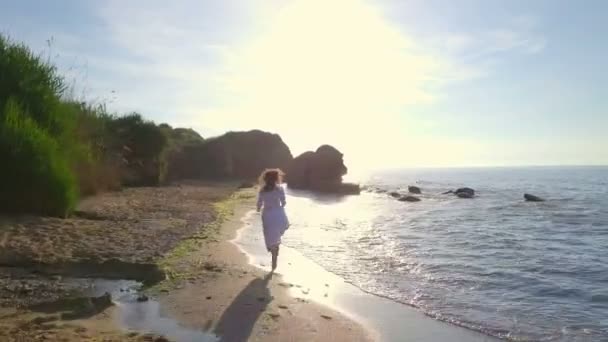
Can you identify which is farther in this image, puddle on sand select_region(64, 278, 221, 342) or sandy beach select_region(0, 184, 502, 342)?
sandy beach select_region(0, 184, 502, 342)

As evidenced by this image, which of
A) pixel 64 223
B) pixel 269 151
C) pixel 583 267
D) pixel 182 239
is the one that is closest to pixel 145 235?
pixel 182 239

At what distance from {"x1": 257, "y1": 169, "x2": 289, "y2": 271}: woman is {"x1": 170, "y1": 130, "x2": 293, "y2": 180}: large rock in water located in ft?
126

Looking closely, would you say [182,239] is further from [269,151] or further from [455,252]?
[269,151]

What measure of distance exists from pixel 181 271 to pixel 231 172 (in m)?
50.8

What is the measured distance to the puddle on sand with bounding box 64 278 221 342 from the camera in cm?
577

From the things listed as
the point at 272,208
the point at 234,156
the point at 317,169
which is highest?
the point at 234,156

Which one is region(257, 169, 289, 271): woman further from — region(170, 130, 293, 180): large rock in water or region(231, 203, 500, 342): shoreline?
region(170, 130, 293, 180): large rock in water

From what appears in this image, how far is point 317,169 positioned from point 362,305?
4762cm

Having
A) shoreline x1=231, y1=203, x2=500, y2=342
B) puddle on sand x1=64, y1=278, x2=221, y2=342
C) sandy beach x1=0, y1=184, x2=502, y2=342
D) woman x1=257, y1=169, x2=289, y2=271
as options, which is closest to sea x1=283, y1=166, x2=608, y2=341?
shoreline x1=231, y1=203, x2=500, y2=342

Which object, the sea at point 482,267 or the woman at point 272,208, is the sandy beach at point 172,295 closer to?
the woman at point 272,208

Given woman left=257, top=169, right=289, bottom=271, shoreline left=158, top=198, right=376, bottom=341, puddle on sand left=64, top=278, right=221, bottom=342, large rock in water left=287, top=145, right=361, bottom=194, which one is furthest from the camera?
large rock in water left=287, top=145, right=361, bottom=194

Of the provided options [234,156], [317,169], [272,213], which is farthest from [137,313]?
[234,156]

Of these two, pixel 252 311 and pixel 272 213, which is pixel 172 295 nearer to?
pixel 252 311

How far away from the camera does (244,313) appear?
6.71m
